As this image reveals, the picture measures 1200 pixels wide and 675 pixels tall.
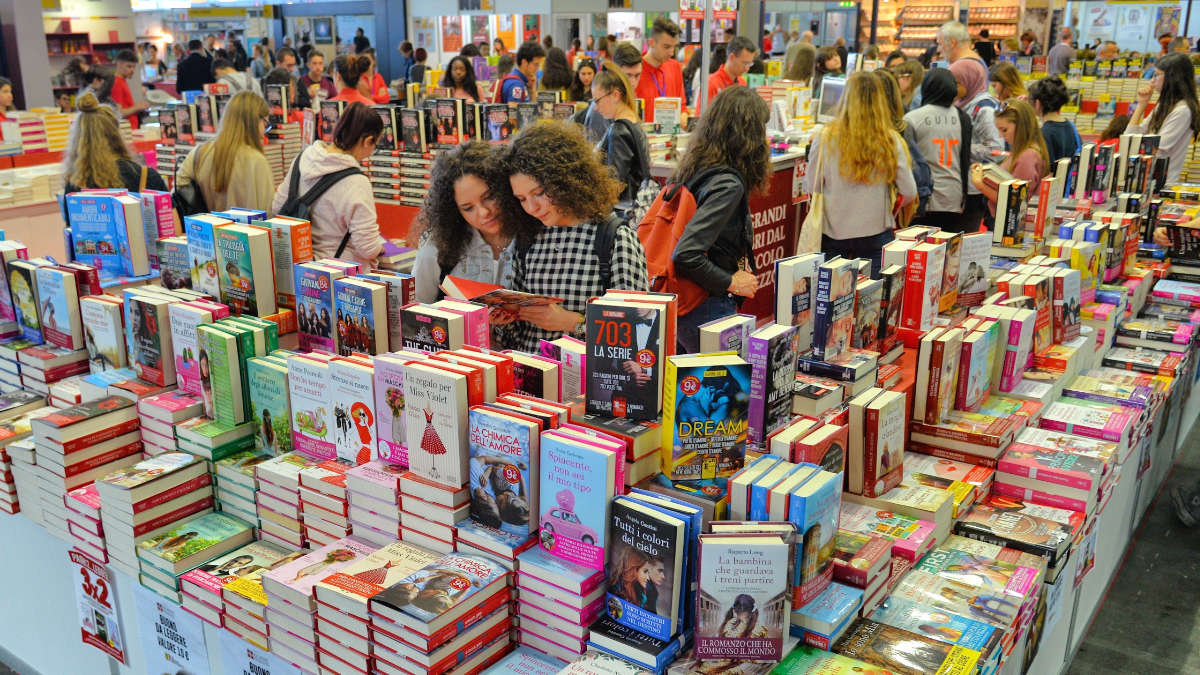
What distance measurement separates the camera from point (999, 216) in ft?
15.0

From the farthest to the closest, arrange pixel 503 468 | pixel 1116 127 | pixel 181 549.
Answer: pixel 1116 127 < pixel 181 549 < pixel 503 468

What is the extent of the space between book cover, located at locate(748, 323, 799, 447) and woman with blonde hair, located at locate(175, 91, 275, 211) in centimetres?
332

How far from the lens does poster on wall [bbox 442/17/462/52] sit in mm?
17203

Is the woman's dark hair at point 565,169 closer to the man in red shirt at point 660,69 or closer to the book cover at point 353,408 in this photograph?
the book cover at point 353,408

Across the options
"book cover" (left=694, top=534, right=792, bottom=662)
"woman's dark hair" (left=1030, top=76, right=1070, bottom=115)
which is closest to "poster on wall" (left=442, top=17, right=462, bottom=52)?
"woman's dark hair" (left=1030, top=76, right=1070, bottom=115)

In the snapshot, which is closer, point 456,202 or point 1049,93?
point 456,202

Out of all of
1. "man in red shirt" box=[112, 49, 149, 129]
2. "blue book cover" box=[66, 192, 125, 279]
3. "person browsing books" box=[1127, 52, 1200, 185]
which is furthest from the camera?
"man in red shirt" box=[112, 49, 149, 129]

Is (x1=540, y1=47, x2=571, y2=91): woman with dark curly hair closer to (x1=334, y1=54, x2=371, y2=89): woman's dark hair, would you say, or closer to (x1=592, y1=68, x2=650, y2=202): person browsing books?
(x1=334, y1=54, x2=371, y2=89): woman's dark hair

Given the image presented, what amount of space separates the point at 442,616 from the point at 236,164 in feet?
11.8

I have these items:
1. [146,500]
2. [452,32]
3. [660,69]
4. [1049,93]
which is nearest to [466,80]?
[660,69]

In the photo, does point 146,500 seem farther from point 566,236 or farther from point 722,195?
point 722,195

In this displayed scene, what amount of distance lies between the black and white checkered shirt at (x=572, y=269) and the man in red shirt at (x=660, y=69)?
18.7ft

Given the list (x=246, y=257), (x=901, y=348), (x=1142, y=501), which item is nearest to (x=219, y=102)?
(x=246, y=257)

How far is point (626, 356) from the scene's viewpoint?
7.01 ft
